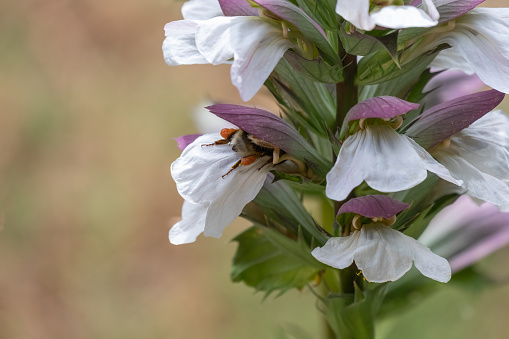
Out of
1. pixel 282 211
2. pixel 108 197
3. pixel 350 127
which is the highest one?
pixel 350 127

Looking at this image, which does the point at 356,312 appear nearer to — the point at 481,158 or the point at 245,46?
the point at 481,158

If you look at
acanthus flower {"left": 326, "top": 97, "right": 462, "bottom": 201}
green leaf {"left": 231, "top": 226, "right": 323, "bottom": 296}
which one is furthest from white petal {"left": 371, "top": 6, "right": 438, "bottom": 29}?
green leaf {"left": 231, "top": 226, "right": 323, "bottom": 296}

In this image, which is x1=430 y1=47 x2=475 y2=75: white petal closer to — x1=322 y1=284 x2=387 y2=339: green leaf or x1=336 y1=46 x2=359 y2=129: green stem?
x1=336 y1=46 x2=359 y2=129: green stem

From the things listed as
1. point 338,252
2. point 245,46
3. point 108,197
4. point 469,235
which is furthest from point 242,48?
point 108,197

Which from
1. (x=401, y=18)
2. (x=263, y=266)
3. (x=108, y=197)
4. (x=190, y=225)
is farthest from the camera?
(x=108, y=197)

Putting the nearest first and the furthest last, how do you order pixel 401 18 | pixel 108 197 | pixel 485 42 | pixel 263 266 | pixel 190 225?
1. pixel 401 18
2. pixel 485 42
3. pixel 190 225
4. pixel 263 266
5. pixel 108 197

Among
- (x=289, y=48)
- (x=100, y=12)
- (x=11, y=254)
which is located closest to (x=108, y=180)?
(x=11, y=254)
